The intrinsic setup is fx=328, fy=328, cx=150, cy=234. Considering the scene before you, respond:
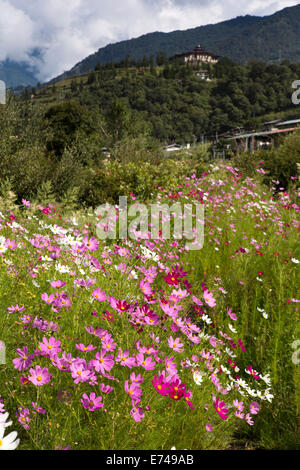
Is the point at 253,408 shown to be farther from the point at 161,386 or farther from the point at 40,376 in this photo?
the point at 40,376

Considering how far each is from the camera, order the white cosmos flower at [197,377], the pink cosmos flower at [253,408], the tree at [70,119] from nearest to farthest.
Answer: the white cosmos flower at [197,377] < the pink cosmos flower at [253,408] < the tree at [70,119]

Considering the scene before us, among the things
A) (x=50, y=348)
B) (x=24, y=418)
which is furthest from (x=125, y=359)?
(x=24, y=418)

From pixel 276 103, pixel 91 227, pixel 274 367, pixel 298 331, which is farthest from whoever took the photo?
pixel 276 103

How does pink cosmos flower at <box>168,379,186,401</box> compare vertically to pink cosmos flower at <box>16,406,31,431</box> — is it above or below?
above

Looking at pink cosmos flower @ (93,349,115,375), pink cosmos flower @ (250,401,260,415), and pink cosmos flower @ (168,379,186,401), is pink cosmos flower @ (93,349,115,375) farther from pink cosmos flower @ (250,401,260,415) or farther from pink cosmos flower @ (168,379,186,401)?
pink cosmos flower @ (250,401,260,415)

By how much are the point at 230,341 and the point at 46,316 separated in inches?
52.8

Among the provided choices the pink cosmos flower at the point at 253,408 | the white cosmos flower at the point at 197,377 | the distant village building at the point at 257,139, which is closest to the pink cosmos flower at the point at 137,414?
the white cosmos flower at the point at 197,377

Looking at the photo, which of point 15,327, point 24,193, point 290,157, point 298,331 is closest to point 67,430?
point 15,327

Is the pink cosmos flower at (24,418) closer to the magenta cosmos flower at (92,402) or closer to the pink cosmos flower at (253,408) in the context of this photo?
the magenta cosmos flower at (92,402)

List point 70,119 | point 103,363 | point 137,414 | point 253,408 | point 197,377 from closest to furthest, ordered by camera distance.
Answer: point 137,414 < point 103,363 < point 197,377 < point 253,408 < point 70,119

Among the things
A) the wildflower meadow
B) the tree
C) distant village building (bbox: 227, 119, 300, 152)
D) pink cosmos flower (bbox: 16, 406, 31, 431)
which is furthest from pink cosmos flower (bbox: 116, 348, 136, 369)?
the tree

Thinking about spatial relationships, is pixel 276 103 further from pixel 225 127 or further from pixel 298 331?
pixel 298 331

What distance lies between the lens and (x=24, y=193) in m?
5.99

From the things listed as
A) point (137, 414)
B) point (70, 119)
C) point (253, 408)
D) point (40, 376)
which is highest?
point (70, 119)
